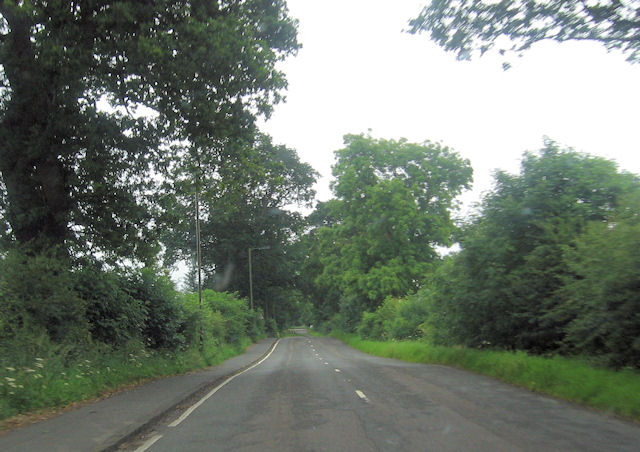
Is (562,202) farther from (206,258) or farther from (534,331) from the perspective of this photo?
(206,258)

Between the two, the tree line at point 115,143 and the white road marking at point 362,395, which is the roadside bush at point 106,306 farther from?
the white road marking at point 362,395

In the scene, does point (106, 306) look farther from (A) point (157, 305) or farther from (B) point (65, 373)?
(B) point (65, 373)

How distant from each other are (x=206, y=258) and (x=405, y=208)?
24392 mm

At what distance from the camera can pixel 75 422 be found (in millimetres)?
8711

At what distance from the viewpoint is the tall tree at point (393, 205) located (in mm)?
41281

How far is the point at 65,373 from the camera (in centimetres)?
1190

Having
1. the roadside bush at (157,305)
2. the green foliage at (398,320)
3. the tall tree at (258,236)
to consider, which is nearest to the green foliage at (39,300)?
the roadside bush at (157,305)

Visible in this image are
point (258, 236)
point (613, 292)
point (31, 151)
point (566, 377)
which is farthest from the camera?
point (258, 236)

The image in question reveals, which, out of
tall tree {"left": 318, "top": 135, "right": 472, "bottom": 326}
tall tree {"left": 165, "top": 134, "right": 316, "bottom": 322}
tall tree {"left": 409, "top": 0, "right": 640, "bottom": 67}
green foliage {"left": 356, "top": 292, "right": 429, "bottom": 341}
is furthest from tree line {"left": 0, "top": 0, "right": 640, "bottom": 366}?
tall tree {"left": 165, "top": 134, "right": 316, "bottom": 322}

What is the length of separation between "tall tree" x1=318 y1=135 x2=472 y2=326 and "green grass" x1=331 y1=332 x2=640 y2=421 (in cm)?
2131

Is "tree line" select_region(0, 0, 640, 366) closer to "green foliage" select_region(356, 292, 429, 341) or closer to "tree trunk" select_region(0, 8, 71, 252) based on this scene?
"tree trunk" select_region(0, 8, 71, 252)

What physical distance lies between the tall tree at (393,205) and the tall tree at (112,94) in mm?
25035

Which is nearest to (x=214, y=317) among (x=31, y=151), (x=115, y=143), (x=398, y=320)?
(x=398, y=320)

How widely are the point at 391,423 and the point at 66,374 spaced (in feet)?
24.4
